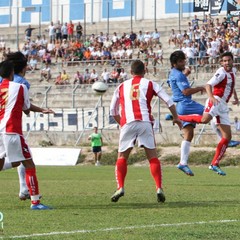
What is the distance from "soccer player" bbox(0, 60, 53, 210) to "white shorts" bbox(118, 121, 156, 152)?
196 centimetres

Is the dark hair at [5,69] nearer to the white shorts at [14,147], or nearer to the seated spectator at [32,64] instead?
the white shorts at [14,147]

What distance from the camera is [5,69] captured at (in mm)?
13445

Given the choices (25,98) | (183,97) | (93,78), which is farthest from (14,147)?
(93,78)

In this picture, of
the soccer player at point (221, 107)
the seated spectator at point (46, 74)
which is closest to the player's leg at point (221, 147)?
the soccer player at point (221, 107)

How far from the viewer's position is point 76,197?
15438 millimetres

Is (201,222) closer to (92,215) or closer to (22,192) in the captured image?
(92,215)

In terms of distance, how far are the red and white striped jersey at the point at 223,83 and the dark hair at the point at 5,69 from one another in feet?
23.4

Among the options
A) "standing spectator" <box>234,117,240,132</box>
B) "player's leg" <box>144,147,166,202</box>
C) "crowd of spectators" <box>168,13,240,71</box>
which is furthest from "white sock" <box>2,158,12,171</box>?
"crowd of spectators" <box>168,13,240,71</box>

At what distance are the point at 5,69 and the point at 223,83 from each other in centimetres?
749

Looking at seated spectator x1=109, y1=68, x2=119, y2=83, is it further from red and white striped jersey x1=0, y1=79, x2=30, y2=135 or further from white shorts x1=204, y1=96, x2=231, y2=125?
red and white striped jersey x1=0, y1=79, x2=30, y2=135

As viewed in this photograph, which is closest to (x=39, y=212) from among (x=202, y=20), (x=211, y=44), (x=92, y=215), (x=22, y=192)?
(x=92, y=215)

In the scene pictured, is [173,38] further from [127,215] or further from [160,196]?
[127,215]

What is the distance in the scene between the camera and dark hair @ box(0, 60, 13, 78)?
44.0ft

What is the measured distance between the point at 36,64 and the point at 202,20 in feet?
33.4
